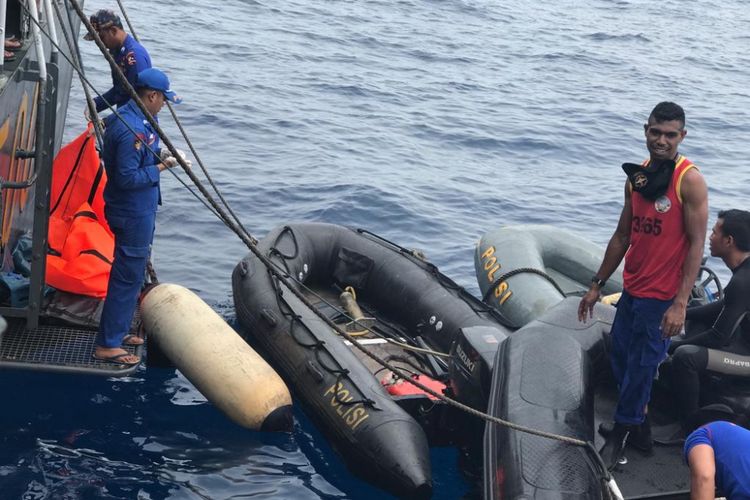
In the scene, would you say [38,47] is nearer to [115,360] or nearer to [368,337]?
[115,360]

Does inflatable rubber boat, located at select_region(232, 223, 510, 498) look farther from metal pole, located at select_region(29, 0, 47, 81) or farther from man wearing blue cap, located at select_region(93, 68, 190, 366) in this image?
metal pole, located at select_region(29, 0, 47, 81)

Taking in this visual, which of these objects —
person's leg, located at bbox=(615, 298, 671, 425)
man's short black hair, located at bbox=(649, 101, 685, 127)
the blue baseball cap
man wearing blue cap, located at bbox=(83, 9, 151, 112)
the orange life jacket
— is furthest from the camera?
man wearing blue cap, located at bbox=(83, 9, 151, 112)

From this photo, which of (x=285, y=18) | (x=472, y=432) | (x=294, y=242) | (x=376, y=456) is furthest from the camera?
(x=285, y=18)

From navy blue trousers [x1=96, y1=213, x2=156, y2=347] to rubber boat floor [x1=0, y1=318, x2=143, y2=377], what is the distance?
0.18 metres

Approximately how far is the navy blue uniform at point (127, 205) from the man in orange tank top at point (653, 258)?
2.92 metres

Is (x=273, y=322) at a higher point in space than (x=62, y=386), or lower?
higher

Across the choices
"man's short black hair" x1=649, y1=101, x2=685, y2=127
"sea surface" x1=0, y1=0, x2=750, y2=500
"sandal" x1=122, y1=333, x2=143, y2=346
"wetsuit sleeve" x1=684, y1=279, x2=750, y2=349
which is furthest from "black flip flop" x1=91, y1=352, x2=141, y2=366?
"man's short black hair" x1=649, y1=101, x2=685, y2=127

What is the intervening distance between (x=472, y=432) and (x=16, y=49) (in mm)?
4099

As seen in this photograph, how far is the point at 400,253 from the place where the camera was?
346 inches

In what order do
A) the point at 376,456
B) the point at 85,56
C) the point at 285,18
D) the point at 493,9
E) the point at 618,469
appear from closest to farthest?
1. the point at 618,469
2. the point at 376,456
3. the point at 85,56
4. the point at 285,18
5. the point at 493,9

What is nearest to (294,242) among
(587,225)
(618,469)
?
(618,469)

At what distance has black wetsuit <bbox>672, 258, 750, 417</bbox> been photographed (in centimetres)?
568

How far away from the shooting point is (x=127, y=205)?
21.2 feet

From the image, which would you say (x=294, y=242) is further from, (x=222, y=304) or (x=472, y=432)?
(x=472, y=432)
